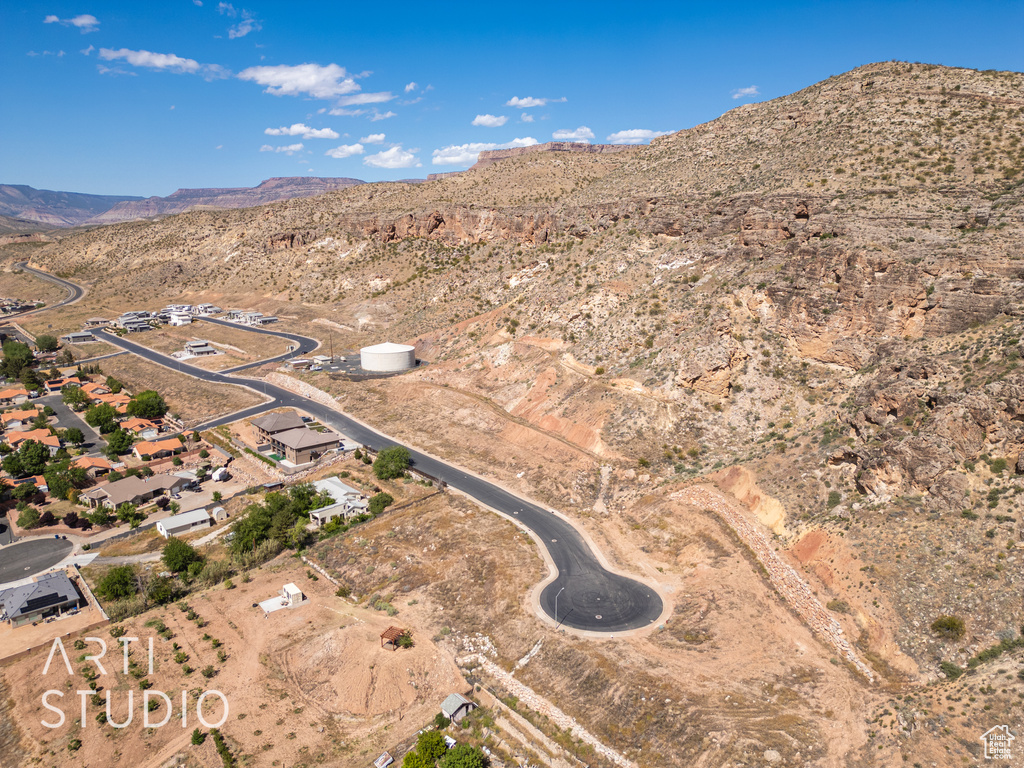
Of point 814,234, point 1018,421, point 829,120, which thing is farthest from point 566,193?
point 1018,421

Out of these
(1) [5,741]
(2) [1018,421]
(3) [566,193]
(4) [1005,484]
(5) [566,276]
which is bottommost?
(1) [5,741]

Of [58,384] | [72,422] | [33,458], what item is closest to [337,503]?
[33,458]

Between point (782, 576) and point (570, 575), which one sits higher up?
point (782, 576)

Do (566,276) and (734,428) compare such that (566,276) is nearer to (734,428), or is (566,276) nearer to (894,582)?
(734,428)

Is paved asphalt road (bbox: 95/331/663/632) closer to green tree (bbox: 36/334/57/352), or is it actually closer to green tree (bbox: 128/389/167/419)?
green tree (bbox: 128/389/167/419)

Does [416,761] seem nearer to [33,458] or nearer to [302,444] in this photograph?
[302,444]

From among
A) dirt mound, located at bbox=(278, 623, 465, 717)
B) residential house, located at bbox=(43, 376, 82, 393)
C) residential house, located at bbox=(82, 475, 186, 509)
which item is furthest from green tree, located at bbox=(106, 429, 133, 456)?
dirt mound, located at bbox=(278, 623, 465, 717)

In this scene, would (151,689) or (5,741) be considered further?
(151,689)
